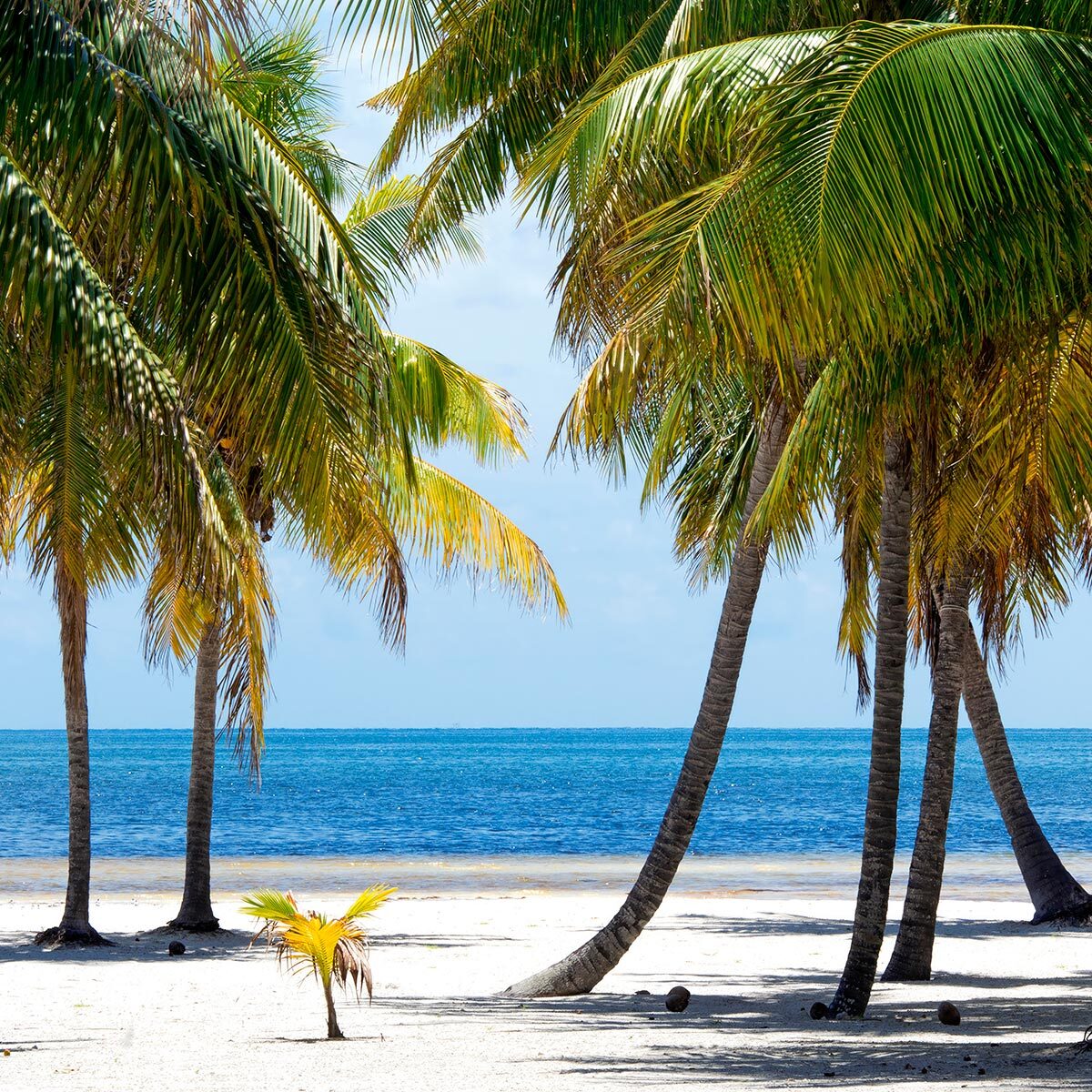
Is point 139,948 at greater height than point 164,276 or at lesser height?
lesser

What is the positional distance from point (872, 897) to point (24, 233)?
563 centimetres

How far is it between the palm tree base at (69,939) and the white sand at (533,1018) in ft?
0.56

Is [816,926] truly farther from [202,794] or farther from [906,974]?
[202,794]

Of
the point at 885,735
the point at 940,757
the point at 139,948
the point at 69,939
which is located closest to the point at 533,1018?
the point at 885,735

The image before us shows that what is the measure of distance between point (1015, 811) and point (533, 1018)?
6.68 meters

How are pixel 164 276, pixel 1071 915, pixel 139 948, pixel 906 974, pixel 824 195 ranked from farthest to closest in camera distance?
1. pixel 1071 915
2. pixel 139 948
3. pixel 906 974
4. pixel 164 276
5. pixel 824 195

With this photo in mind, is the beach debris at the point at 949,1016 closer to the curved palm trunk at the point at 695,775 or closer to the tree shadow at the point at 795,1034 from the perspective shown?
the tree shadow at the point at 795,1034

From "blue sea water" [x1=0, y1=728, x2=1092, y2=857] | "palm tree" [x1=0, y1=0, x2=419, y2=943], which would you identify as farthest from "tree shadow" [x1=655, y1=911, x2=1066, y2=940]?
"blue sea water" [x1=0, y1=728, x2=1092, y2=857]

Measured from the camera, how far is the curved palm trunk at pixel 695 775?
877cm

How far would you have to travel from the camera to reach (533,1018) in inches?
316

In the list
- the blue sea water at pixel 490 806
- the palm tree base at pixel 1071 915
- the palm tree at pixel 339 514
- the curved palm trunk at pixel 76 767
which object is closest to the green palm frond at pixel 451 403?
the palm tree at pixel 339 514

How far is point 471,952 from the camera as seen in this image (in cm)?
1173

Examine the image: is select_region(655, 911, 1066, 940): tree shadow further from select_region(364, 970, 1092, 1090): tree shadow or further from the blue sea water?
the blue sea water

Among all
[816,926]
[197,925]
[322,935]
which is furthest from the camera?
[816,926]
